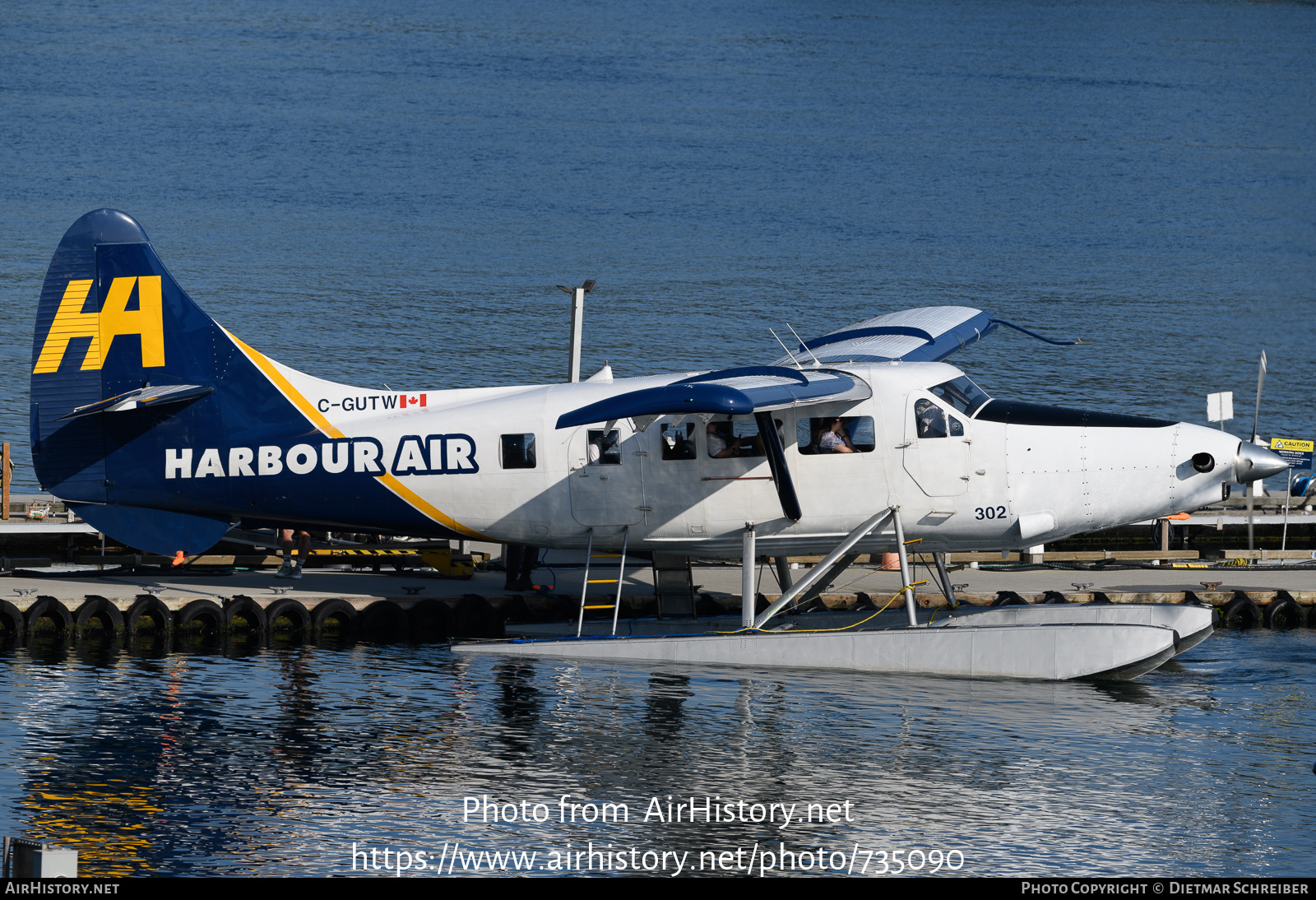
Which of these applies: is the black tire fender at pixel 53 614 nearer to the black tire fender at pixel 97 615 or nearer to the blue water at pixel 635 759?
the black tire fender at pixel 97 615

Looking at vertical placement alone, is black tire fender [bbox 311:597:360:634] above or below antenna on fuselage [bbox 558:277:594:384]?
below

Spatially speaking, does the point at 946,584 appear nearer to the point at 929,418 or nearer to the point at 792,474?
the point at 929,418


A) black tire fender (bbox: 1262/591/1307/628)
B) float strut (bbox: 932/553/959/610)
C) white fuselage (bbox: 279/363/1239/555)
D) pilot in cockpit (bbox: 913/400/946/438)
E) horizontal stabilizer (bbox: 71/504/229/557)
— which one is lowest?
black tire fender (bbox: 1262/591/1307/628)

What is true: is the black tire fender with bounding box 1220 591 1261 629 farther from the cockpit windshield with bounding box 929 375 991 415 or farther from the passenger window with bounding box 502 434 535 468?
the passenger window with bounding box 502 434 535 468

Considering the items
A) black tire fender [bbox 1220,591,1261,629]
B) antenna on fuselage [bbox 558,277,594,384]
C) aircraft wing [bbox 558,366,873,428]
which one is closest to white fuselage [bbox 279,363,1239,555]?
aircraft wing [bbox 558,366,873,428]

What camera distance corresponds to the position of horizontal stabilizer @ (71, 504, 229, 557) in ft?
63.7

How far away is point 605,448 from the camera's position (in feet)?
60.6

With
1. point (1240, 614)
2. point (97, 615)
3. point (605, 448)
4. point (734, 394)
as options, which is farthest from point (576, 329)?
point (1240, 614)

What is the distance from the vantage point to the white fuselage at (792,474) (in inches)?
699

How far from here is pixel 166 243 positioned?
200 feet

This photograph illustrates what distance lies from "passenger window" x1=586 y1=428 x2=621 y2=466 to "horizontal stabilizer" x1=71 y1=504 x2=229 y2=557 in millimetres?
5027

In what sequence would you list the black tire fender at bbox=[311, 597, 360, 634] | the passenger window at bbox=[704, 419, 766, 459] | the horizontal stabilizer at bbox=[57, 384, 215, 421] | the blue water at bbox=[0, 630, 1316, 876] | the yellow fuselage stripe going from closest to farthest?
the blue water at bbox=[0, 630, 1316, 876] → the passenger window at bbox=[704, 419, 766, 459] → the yellow fuselage stripe → the horizontal stabilizer at bbox=[57, 384, 215, 421] → the black tire fender at bbox=[311, 597, 360, 634]

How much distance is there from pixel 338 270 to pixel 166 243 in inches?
306

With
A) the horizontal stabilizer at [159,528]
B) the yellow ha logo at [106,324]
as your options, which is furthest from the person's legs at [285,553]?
the yellow ha logo at [106,324]
